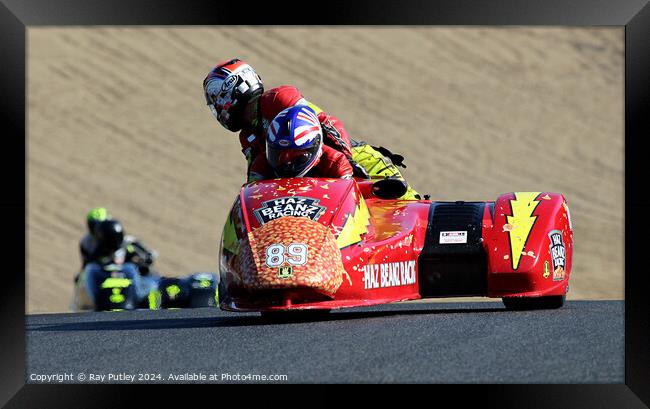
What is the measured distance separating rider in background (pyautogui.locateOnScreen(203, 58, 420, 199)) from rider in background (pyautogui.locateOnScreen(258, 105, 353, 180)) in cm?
62

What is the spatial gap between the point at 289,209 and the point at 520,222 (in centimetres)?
179

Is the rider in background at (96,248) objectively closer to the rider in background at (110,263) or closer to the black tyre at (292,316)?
the rider in background at (110,263)

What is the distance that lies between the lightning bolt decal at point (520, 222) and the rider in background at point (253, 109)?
852 millimetres

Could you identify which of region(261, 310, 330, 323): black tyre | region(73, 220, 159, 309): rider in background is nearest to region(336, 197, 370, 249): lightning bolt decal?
region(261, 310, 330, 323): black tyre

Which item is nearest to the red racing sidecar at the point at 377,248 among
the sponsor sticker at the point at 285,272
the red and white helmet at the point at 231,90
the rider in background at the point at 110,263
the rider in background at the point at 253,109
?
the sponsor sticker at the point at 285,272

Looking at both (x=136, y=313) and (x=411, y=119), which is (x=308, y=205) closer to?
(x=136, y=313)

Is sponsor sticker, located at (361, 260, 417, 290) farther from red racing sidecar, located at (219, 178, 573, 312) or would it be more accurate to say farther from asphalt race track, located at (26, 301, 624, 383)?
asphalt race track, located at (26, 301, 624, 383)

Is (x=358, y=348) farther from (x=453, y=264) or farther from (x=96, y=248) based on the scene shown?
(x=96, y=248)

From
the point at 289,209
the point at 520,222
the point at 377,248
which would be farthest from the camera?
the point at 520,222

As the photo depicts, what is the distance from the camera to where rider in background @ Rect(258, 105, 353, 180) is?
946cm

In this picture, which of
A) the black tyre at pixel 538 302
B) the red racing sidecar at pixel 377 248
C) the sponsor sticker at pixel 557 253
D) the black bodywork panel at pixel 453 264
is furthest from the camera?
the black tyre at pixel 538 302

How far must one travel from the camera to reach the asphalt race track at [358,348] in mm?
6277

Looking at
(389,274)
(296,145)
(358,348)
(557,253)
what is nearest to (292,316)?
(389,274)

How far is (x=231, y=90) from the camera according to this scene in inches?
428
